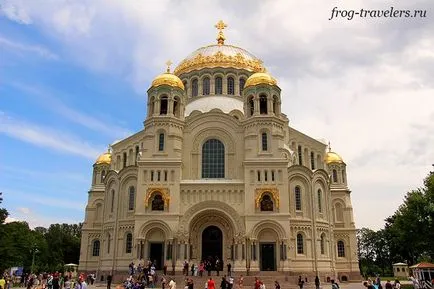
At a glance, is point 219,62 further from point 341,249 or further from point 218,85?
point 341,249

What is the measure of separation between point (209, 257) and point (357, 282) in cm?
1586

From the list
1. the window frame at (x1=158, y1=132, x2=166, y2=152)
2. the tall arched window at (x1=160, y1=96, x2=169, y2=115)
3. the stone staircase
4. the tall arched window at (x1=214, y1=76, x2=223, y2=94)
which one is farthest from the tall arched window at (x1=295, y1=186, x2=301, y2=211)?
the tall arched window at (x1=214, y1=76, x2=223, y2=94)

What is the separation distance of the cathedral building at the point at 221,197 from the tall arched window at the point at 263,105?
9 cm

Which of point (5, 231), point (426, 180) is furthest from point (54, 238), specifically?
point (426, 180)

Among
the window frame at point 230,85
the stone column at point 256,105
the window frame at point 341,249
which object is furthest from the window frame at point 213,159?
the window frame at point 341,249

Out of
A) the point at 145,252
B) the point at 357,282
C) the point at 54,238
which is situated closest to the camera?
the point at 145,252

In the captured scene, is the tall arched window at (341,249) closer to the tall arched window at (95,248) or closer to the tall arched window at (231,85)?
the tall arched window at (231,85)

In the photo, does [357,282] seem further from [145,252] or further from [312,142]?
[145,252]

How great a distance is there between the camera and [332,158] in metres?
47.7

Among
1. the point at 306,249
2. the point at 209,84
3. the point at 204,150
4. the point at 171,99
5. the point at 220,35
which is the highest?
the point at 220,35

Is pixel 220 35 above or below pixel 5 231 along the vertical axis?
above

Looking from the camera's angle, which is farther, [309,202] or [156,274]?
[309,202]

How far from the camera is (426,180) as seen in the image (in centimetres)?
3152

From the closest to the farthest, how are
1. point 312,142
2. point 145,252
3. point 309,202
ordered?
point 145,252 → point 309,202 → point 312,142
